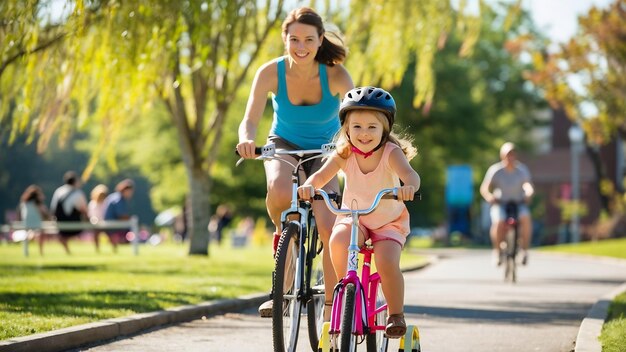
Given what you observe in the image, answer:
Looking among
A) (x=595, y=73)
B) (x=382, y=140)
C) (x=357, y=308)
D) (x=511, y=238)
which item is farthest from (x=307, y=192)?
(x=595, y=73)

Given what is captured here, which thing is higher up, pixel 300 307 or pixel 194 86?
pixel 194 86

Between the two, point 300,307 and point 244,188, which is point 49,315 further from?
point 244,188

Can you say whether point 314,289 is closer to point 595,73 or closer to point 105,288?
point 105,288

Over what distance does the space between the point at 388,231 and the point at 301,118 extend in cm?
139

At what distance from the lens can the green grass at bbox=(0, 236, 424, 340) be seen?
890 centimetres

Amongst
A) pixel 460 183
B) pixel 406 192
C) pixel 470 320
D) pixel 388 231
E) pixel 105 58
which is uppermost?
pixel 460 183

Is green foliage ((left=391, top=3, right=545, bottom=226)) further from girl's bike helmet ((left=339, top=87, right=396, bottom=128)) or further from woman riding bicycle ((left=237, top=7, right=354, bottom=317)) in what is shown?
girl's bike helmet ((left=339, top=87, right=396, bottom=128))

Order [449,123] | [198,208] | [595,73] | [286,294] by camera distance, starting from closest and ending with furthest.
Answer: [286,294] < [198,208] < [595,73] < [449,123]

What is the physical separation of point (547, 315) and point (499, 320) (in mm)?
820

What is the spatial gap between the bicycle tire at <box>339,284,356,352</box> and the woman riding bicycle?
1572 millimetres

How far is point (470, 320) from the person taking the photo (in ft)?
34.1

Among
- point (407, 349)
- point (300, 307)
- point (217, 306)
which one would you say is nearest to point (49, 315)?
point (217, 306)

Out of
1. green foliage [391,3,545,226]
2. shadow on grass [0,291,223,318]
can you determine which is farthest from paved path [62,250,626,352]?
green foliage [391,3,545,226]

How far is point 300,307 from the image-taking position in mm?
6746
